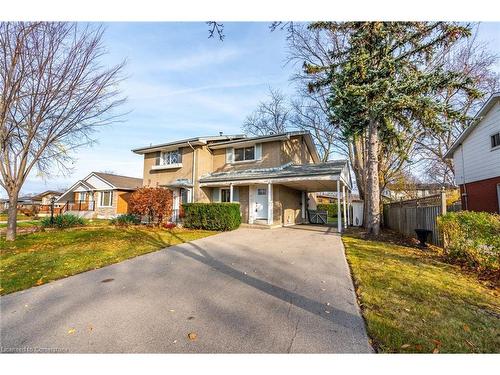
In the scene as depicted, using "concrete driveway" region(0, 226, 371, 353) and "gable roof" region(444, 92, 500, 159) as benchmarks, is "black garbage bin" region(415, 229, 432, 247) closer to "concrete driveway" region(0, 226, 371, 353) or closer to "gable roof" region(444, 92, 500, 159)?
"concrete driveway" region(0, 226, 371, 353)

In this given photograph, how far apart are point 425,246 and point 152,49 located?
10260mm

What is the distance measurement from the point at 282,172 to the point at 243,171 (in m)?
3.32

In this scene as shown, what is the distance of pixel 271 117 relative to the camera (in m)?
31.9

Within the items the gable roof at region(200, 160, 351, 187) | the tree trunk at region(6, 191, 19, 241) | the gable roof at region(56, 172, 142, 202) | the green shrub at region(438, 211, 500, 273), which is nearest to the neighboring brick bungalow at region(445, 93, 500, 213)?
the gable roof at region(200, 160, 351, 187)

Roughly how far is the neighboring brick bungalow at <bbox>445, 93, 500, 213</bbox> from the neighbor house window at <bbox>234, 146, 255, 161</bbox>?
1190 cm

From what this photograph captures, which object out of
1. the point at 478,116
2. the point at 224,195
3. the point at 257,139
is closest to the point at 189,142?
the point at 224,195

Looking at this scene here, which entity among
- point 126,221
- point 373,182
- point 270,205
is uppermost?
point 373,182

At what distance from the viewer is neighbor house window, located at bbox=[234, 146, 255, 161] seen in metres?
17.2

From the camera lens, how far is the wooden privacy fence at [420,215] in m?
8.12

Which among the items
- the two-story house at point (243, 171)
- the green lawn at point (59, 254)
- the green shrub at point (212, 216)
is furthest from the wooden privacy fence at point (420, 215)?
the green lawn at point (59, 254)

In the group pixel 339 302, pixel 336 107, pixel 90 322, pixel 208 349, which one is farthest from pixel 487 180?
pixel 90 322

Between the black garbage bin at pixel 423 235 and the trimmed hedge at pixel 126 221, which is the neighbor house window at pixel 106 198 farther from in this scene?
the black garbage bin at pixel 423 235

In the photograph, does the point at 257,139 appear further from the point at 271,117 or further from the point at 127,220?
the point at 271,117

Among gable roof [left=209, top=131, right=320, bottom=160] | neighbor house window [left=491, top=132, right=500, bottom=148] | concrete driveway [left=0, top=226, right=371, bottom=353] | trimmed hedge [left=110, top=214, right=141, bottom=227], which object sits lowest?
concrete driveway [left=0, top=226, right=371, bottom=353]
